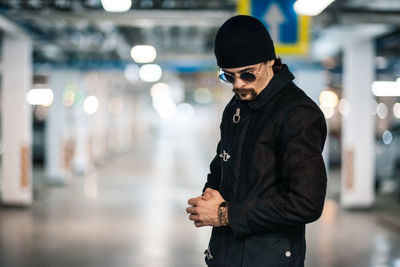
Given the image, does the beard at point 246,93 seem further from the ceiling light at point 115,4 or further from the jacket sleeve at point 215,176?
the ceiling light at point 115,4

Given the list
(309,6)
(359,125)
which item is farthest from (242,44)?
(359,125)

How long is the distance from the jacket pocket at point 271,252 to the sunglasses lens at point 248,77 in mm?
514

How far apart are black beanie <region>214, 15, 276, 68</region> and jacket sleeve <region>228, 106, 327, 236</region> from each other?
21 cm

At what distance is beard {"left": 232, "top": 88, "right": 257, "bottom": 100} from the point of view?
6.20ft

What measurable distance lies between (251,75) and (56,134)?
13.6m

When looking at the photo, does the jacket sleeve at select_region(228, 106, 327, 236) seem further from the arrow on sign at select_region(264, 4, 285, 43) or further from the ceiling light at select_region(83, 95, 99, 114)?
the ceiling light at select_region(83, 95, 99, 114)

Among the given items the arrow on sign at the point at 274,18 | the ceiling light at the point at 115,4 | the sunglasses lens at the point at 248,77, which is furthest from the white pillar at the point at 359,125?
the sunglasses lens at the point at 248,77

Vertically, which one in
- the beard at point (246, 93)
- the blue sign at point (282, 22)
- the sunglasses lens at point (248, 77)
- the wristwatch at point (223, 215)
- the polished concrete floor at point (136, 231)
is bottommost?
the polished concrete floor at point (136, 231)

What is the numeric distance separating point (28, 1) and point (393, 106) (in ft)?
51.1

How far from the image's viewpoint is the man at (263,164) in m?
1.74

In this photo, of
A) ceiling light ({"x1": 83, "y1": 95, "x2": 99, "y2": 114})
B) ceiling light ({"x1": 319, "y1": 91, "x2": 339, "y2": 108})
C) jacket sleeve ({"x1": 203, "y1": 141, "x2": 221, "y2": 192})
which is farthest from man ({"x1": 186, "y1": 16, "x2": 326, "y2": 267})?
ceiling light ({"x1": 319, "y1": 91, "x2": 339, "y2": 108})

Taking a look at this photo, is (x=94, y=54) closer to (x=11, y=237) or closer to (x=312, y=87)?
(x=312, y=87)

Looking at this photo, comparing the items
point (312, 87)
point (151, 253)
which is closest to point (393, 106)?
point (312, 87)

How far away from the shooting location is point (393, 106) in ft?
68.9
